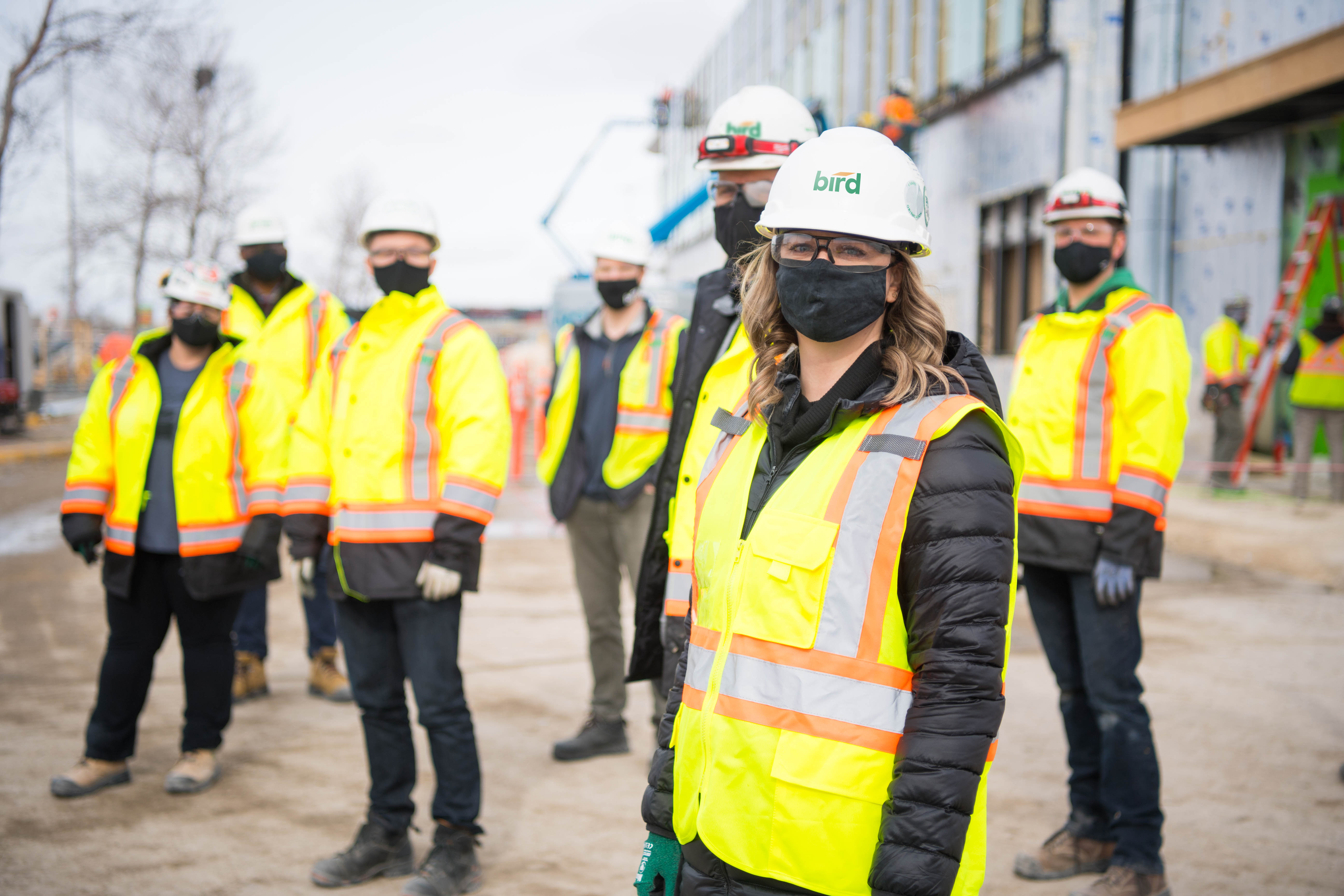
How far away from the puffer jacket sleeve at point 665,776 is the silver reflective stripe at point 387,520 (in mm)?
1654

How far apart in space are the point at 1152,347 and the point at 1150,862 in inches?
66.1

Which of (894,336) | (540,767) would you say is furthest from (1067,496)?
(540,767)

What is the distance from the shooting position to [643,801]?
194cm

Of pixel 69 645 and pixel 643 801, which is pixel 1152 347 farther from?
pixel 69 645

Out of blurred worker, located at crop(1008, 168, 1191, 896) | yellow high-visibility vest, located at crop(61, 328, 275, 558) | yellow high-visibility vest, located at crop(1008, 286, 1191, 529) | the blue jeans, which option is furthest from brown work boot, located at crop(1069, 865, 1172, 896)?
the blue jeans

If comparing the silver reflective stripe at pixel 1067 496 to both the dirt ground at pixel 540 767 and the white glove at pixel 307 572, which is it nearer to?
the dirt ground at pixel 540 767

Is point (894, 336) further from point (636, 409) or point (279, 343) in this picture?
point (279, 343)

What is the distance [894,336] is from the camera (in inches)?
75.0

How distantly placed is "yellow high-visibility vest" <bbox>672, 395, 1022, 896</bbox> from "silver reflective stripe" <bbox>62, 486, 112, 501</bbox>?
355cm

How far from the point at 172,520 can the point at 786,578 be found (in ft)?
11.3

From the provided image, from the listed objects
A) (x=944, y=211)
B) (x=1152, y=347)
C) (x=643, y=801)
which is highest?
(x=944, y=211)

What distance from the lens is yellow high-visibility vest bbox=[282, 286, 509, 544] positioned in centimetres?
346

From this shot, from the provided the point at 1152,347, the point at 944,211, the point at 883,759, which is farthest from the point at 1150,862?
the point at 944,211

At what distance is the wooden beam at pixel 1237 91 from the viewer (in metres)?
9.74
